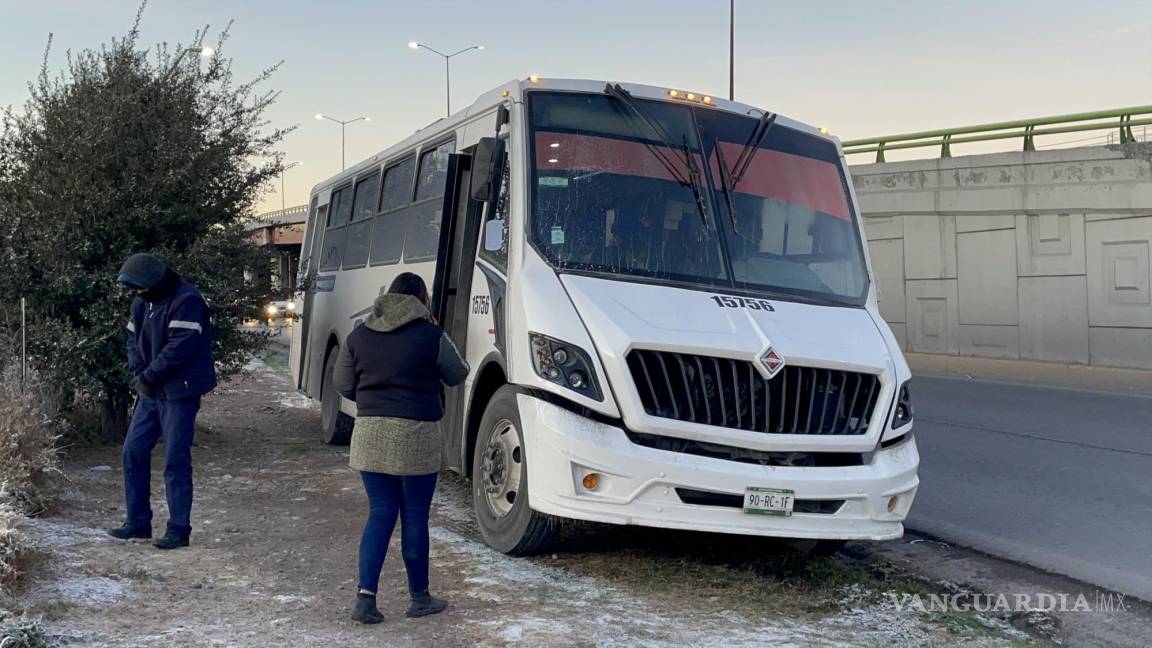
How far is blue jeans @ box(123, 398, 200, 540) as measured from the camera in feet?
21.7

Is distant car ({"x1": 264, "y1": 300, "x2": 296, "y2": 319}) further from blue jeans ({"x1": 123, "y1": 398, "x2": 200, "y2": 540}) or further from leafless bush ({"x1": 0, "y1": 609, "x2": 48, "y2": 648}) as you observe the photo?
leafless bush ({"x1": 0, "y1": 609, "x2": 48, "y2": 648})

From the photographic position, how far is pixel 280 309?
1197 cm

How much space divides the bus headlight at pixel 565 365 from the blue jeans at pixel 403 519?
2.77 feet

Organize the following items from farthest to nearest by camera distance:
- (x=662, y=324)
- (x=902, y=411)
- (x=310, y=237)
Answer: (x=310, y=237)
(x=902, y=411)
(x=662, y=324)

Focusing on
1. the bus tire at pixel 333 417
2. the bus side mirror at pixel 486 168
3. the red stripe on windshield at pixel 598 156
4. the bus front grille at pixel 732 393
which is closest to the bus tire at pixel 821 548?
the bus front grille at pixel 732 393

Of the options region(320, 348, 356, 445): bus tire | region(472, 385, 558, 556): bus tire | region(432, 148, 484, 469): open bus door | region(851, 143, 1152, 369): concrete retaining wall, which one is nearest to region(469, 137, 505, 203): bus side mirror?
region(432, 148, 484, 469): open bus door

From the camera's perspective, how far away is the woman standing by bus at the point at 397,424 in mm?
5211

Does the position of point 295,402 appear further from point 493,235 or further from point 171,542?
point 493,235

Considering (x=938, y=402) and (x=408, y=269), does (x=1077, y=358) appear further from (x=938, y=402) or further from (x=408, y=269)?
(x=408, y=269)

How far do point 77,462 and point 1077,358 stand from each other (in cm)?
1605

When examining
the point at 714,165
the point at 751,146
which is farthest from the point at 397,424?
the point at 751,146

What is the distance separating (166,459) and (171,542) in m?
0.49

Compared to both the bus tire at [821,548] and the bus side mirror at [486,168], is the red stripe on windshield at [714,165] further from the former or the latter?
the bus tire at [821,548]

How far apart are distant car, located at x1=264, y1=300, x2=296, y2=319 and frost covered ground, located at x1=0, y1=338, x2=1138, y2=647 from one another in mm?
3189
